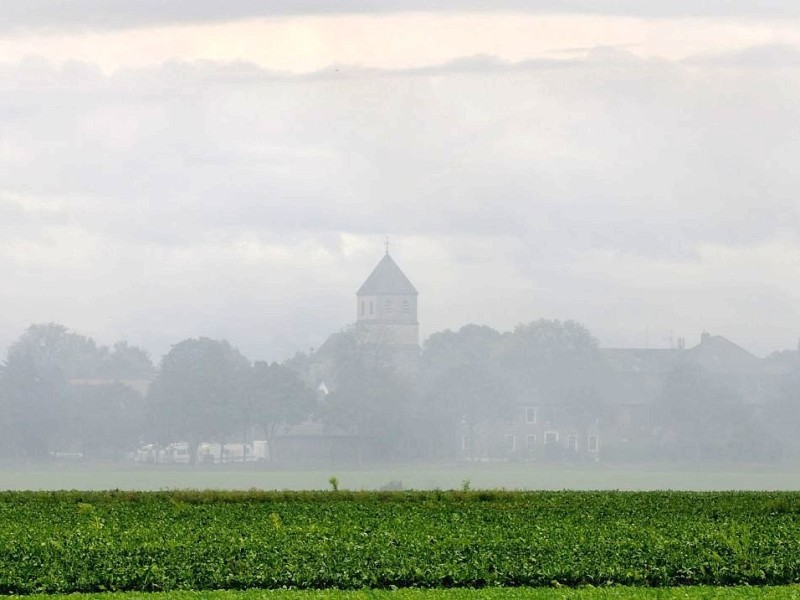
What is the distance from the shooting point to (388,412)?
160 m

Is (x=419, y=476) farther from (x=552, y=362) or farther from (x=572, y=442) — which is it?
(x=552, y=362)

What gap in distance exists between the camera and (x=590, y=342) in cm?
18912

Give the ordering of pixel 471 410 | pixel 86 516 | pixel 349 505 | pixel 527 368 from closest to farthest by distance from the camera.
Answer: pixel 86 516 < pixel 349 505 < pixel 471 410 < pixel 527 368

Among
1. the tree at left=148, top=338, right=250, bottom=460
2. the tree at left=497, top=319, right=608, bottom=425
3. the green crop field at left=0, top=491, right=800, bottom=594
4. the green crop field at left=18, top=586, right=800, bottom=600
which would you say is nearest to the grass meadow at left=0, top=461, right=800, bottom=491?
the tree at left=148, top=338, right=250, bottom=460

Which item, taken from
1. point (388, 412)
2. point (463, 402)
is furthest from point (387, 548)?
point (463, 402)

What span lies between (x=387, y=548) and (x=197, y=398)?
5230 inches

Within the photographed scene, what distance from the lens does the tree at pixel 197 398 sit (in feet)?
506

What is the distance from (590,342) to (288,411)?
5276cm

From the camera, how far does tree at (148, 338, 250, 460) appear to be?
154125mm

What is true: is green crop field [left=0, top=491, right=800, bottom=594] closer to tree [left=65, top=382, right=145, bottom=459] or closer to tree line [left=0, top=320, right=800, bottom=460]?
tree line [left=0, top=320, right=800, bottom=460]

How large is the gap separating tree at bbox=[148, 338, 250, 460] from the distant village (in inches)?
6.8

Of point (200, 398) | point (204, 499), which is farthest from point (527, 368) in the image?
point (204, 499)

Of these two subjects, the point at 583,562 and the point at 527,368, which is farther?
the point at 527,368

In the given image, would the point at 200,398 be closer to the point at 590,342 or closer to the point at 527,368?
the point at 527,368
